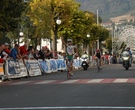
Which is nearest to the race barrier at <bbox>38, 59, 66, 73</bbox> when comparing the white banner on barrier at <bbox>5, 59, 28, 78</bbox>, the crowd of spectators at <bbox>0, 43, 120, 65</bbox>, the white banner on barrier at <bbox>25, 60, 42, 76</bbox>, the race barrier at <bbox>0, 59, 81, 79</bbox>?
the race barrier at <bbox>0, 59, 81, 79</bbox>

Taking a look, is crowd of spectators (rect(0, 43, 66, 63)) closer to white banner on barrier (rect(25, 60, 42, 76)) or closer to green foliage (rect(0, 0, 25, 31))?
white banner on barrier (rect(25, 60, 42, 76))

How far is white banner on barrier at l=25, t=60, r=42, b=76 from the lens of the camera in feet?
88.1

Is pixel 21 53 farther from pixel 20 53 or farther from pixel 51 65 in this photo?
pixel 51 65

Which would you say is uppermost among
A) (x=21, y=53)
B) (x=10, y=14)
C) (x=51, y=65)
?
(x=10, y=14)

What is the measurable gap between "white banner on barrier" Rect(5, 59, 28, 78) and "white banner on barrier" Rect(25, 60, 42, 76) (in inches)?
31.3

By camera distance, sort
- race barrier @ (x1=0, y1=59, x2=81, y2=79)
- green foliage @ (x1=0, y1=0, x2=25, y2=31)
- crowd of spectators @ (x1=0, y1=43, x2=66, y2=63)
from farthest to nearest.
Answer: green foliage @ (x1=0, y1=0, x2=25, y2=31), crowd of spectators @ (x1=0, y1=43, x2=66, y2=63), race barrier @ (x1=0, y1=59, x2=81, y2=79)

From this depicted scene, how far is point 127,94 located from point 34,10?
3489 centimetres

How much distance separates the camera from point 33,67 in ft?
90.8

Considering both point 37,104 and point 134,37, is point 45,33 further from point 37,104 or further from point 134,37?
point 134,37

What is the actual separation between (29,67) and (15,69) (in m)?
2.66

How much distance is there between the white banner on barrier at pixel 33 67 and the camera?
88.1ft

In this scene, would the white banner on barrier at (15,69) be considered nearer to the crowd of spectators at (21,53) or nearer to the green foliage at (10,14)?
the crowd of spectators at (21,53)

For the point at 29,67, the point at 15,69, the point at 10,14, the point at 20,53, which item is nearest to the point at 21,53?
the point at 20,53

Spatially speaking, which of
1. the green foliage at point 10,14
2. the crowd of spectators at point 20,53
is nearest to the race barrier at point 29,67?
the crowd of spectators at point 20,53
